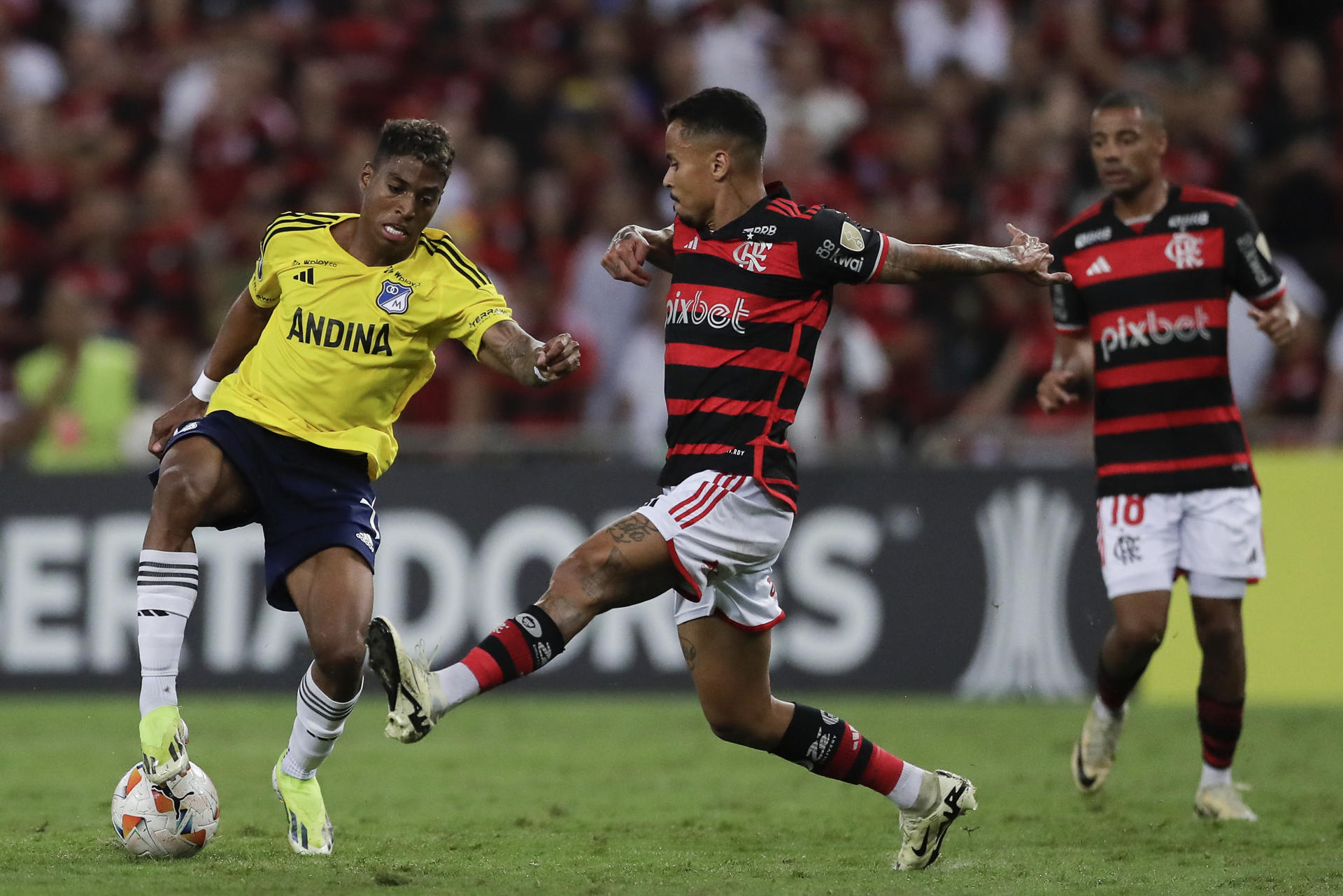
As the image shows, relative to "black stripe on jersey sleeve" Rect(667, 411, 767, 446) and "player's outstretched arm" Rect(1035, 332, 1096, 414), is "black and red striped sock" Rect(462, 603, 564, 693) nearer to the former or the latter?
"black stripe on jersey sleeve" Rect(667, 411, 767, 446)

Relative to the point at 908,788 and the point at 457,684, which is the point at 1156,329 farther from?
the point at 457,684

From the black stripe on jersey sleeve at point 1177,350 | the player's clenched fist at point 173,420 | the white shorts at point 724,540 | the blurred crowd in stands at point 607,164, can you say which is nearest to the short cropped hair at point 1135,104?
the black stripe on jersey sleeve at point 1177,350

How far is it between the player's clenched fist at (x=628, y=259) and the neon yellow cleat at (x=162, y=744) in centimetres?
210

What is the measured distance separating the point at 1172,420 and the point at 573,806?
3.08 m

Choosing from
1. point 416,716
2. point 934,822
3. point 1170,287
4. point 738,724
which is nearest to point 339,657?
point 416,716

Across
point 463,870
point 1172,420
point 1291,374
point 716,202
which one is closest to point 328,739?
point 463,870

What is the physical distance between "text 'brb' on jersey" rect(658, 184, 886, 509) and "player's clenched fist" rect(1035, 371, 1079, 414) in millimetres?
1708

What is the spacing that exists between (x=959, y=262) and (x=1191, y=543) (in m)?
2.18

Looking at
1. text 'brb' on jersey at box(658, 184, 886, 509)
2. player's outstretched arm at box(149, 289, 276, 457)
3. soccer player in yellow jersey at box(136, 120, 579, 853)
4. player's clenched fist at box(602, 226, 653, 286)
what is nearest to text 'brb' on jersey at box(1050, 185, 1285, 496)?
text 'brb' on jersey at box(658, 184, 886, 509)

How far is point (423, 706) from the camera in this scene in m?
5.19

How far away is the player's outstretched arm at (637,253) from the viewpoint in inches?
235

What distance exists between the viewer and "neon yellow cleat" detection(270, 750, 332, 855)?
6.21 meters

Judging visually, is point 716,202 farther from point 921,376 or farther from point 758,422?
point 921,376

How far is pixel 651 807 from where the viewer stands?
303 inches
